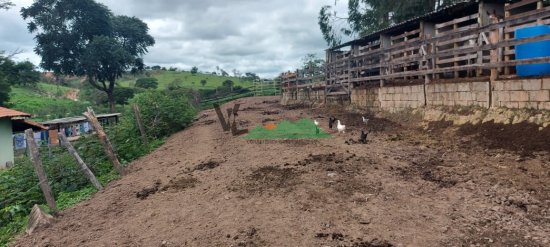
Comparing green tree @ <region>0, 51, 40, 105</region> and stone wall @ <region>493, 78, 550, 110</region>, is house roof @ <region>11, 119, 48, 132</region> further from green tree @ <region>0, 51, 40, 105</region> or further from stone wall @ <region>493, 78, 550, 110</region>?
stone wall @ <region>493, 78, 550, 110</region>

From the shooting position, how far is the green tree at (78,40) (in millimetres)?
29062

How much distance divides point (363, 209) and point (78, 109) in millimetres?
35932

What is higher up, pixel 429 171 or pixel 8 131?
pixel 8 131

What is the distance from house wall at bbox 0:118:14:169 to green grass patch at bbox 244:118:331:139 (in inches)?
444

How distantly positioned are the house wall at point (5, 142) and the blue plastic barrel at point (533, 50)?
18.9 m

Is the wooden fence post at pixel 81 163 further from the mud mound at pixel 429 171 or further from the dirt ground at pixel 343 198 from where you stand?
the mud mound at pixel 429 171

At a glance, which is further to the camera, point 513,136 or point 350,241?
point 513,136

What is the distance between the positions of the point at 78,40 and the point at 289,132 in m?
26.5

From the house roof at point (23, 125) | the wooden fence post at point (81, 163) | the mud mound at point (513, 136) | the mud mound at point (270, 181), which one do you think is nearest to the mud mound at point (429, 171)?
the mud mound at point (513, 136)

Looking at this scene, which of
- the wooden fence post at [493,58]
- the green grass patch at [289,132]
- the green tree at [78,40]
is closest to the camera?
the wooden fence post at [493,58]

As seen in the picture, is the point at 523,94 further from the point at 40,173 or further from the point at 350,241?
the point at 40,173

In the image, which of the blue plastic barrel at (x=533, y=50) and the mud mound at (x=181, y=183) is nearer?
the mud mound at (x=181, y=183)

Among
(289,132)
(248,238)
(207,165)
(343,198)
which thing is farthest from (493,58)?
(248,238)

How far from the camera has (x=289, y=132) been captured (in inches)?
468
